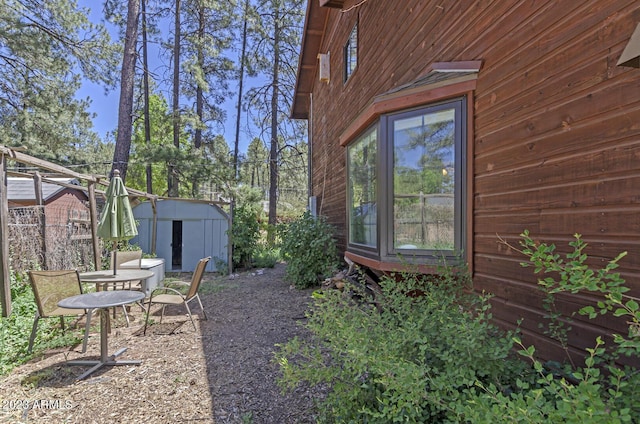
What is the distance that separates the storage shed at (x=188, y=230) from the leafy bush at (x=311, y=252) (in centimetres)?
403

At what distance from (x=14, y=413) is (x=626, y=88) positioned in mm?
4638

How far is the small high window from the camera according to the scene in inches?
248

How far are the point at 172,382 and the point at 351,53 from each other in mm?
6161

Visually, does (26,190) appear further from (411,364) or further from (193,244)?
(411,364)

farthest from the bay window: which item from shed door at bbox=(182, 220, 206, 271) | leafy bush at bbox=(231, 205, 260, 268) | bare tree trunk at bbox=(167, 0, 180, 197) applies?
bare tree trunk at bbox=(167, 0, 180, 197)

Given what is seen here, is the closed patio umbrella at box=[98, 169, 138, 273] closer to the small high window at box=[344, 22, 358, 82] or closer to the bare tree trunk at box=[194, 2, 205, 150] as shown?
the small high window at box=[344, 22, 358, 82]

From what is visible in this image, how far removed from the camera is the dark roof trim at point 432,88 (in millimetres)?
3039

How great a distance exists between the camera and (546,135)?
227 cm

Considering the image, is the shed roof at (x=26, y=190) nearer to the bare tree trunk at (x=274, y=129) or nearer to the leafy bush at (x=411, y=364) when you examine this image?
the bare tree trunk at (x=274, y=129)

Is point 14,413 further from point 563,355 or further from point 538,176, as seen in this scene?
point 538,176

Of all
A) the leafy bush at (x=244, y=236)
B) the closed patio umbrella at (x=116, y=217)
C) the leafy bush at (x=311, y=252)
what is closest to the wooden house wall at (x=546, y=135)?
the leafy bush at (x=311, y=252)

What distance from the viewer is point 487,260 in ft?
9.30

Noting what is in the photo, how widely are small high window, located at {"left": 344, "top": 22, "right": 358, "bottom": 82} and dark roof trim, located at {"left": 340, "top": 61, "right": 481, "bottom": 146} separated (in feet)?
9.64

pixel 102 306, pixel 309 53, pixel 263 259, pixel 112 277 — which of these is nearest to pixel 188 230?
pixel 263 259
